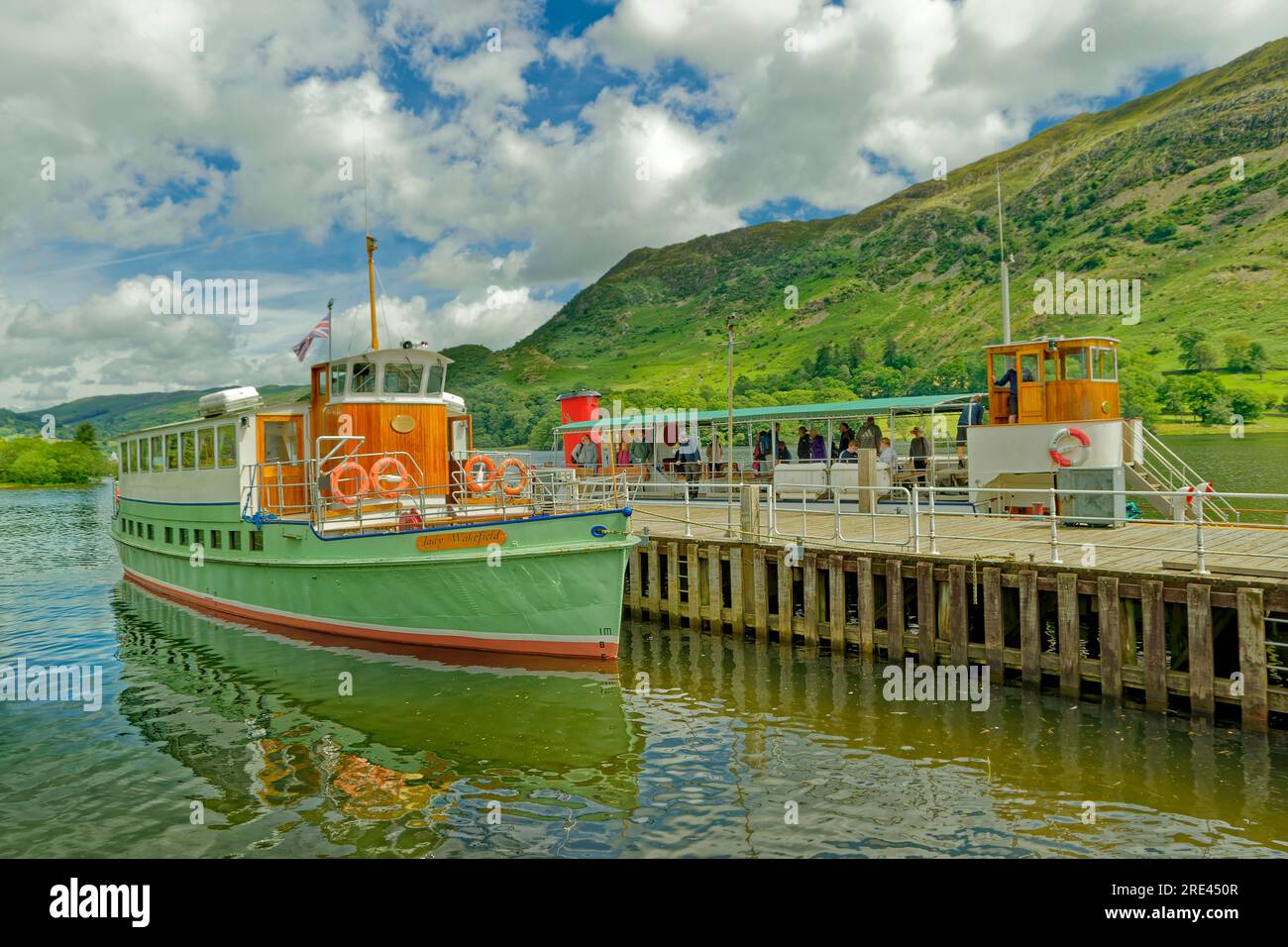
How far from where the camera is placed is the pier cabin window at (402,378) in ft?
59.0

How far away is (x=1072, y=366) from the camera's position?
62.7 feet

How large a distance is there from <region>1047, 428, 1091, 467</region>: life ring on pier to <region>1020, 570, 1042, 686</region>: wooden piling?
22.0 feet

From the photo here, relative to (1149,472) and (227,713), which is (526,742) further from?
(1149,472)

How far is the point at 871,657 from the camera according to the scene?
14836 mm

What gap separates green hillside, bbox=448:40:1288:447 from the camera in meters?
118

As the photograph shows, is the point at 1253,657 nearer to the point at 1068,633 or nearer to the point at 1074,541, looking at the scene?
the point at 1068,633

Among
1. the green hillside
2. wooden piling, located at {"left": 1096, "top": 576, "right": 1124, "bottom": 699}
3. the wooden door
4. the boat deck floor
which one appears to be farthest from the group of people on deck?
the green hillside

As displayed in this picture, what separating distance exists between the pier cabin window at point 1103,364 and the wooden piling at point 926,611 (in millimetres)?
8424

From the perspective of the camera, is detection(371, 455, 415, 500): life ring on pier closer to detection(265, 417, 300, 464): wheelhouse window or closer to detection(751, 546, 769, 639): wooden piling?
detection(265, 417, 300, 464): wheelhouse window

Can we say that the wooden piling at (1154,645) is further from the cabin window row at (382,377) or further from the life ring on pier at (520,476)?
the cabin window row at (382,377)

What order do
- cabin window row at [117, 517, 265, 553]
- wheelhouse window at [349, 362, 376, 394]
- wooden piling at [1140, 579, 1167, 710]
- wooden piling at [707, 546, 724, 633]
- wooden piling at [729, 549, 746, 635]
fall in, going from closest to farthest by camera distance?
wooden piling at [1140, 579, 1167, 710], wooden piling at [729, 549, 746, 635], wooden piling at [707, 546, 724, 633], wheelhouse window at [349, 362, 376, 394], cabin window row at [117, 517, 265, 553]

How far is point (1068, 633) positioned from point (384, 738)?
34.4ft

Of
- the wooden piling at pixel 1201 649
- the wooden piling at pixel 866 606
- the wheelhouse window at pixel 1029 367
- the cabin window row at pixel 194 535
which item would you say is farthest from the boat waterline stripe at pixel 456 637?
the wheelhouse window at pixel 1029 367
